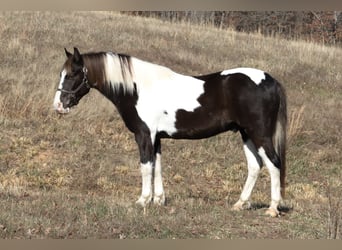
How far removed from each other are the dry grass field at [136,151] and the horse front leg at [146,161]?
287 millimetres

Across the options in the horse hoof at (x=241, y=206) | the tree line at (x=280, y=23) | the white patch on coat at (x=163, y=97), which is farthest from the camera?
the tree line at (x=280, y=23)

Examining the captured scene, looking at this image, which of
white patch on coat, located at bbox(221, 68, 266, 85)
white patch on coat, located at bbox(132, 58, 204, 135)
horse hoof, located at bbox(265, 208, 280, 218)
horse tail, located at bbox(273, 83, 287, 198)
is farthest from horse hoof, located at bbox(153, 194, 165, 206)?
white patch on coat, located at bbox(221, 68, 266, 85)

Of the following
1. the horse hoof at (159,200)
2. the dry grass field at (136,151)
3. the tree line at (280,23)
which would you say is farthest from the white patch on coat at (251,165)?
the tree line at (280,23)

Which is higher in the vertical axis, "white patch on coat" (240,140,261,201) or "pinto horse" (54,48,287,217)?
"pinto horse" (54,48,287,217)

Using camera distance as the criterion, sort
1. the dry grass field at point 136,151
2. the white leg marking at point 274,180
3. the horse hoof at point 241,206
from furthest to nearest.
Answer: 1. the horse hoof at point 241,206
2. the white leg marking at point 274,180
3. the dry grass field at point 136,151

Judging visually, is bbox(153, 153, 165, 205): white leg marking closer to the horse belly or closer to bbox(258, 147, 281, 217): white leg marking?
the horse belly

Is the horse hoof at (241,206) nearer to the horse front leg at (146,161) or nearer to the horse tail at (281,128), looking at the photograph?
the horse tail at (281,128)

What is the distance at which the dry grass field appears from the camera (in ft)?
20.7

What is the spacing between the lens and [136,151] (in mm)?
12305

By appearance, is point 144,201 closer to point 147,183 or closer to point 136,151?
point 147,183

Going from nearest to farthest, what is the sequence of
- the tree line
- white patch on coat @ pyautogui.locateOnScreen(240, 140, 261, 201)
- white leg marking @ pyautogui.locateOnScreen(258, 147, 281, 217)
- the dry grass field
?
the dry grass field → white leg marking @ pyautogui.locateOnScreen(258, 147, 281, 217) → white patch on coat @ pyautogui.locateOnScreen(240, 140, 261, 201) → the tree line

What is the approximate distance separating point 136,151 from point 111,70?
5054 millimetres

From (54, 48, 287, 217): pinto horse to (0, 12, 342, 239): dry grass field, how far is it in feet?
2.64

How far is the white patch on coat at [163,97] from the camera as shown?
24.2ft
